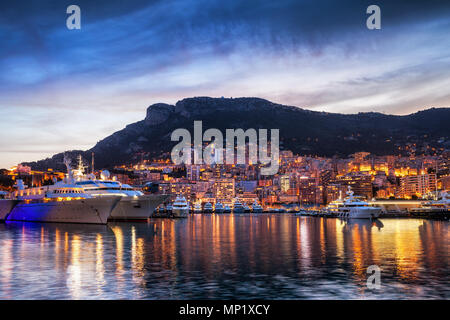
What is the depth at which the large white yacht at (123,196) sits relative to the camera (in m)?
64.2

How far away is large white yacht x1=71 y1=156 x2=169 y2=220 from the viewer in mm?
64250

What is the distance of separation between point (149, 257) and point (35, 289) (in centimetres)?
1024

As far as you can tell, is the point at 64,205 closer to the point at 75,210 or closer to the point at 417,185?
the point at 75,210

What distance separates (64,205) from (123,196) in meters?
8.43

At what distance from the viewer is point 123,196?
67.2 meters

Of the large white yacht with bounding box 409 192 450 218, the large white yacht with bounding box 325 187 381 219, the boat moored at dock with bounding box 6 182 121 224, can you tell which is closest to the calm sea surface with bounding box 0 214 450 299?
the boat moored at dock with bounding box 6 182 121 224

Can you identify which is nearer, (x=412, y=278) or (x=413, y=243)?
(x=412, y=278)

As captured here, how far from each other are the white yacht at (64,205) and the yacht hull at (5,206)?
11.1ft

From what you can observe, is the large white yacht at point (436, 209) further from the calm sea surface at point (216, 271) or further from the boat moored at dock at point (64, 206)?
the calm sea surface at point (216, 271)

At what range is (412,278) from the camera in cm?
2147

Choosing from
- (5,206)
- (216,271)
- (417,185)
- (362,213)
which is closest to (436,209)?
(362,213)

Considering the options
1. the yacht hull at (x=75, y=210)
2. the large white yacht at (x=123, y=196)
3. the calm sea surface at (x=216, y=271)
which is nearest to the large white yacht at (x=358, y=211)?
the large white yacht at (x=123, y=196)
